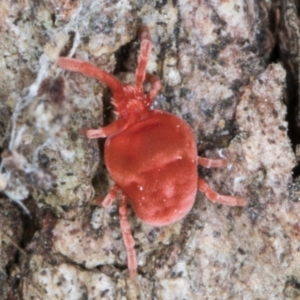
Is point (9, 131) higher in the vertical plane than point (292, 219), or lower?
higher

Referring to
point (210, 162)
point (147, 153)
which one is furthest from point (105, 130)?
point (210, 162)

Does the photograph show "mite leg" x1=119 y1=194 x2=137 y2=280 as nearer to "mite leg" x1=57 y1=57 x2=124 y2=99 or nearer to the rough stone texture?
the rough stone texture

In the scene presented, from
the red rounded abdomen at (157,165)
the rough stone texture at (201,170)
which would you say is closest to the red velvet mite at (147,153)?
the red rounded abdomen at (157,165)

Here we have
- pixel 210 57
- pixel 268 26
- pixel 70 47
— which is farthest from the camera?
pixel 268 26

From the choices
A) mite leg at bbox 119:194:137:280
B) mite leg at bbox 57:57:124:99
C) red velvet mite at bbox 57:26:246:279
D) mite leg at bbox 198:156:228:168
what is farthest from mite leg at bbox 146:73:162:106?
mite leg at bbox 119:194:137:280

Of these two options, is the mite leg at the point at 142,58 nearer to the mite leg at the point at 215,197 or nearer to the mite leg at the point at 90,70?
the mite leg at the point at 90,70

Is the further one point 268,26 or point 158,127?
point 268,26

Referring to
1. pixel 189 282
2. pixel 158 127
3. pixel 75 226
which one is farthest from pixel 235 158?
pixel 75 226

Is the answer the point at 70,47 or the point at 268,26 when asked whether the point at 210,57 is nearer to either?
the point at 268,26
